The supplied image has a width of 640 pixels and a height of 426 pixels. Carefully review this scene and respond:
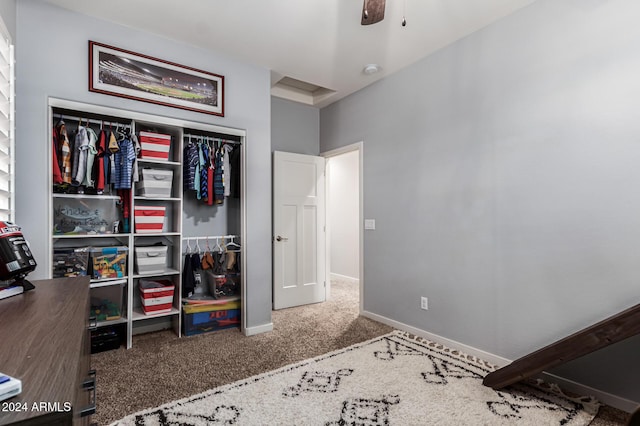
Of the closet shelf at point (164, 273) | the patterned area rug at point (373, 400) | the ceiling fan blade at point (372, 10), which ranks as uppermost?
the ceiling fan blade at point (372, 10)

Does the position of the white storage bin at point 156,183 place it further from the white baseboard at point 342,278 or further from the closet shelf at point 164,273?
the white baseboard at point 342,278

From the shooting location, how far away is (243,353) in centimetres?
283

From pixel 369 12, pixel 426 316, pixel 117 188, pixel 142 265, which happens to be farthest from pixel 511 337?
pixel 117 188

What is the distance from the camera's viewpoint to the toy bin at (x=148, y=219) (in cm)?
297

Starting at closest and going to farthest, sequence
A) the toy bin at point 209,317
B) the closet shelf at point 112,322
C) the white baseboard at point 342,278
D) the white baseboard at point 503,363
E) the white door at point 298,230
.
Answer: the white baseboard at point 503,363, the closet shelf at point 112,322, the toy bin at point 209,317, the white door at point 298,230, the white baseboard at point 342,278

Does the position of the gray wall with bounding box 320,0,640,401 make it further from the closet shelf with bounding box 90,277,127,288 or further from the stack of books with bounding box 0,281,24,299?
the stack of books with bounding box 0,281,24,299

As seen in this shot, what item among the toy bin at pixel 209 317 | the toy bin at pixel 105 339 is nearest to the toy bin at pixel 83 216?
the toy bin at pixel 105 339

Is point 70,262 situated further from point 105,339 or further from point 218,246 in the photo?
point 218,246

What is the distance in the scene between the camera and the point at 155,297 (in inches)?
119

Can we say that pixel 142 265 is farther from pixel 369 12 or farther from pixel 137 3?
pixel 369 12

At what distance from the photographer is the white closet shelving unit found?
2689mm

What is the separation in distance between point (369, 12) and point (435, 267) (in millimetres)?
2248

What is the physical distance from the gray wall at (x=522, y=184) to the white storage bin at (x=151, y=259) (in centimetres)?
225

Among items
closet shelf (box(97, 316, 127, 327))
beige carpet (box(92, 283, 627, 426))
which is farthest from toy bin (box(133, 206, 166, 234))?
beige carpet (box(92, 283, 627, 426))
